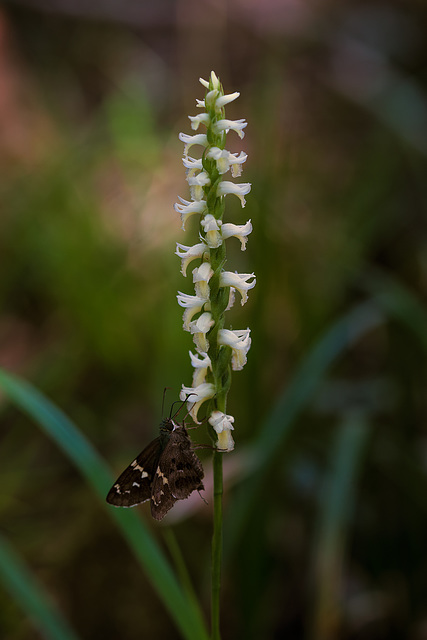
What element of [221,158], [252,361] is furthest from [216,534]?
[252,361]

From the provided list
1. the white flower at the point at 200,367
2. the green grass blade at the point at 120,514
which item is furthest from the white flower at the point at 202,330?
the green grass blade at the point at 120,514

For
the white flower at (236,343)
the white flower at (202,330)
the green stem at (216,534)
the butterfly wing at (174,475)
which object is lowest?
the green stem at (216,534)

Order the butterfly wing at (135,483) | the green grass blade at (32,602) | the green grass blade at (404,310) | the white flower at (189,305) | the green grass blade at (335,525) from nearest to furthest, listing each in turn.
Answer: the white flower at (189,305) < the butterfly wing at (135,483) < the green grass blade at (32,602) < the green grass blade at (335,525) < the green grass blade at (404,310)

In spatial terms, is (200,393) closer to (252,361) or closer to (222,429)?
(222,429)

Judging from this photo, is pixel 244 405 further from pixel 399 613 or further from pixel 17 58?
pixel 17 58

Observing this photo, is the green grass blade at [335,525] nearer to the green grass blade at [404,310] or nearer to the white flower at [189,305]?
the green grass blade at [404,310]

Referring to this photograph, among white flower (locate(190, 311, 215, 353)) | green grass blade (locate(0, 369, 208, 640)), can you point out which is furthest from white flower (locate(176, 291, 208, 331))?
green grass blade (locate(0, 369, 208, 640))

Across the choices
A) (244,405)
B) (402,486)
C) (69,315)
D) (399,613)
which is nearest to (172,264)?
(69,315)
